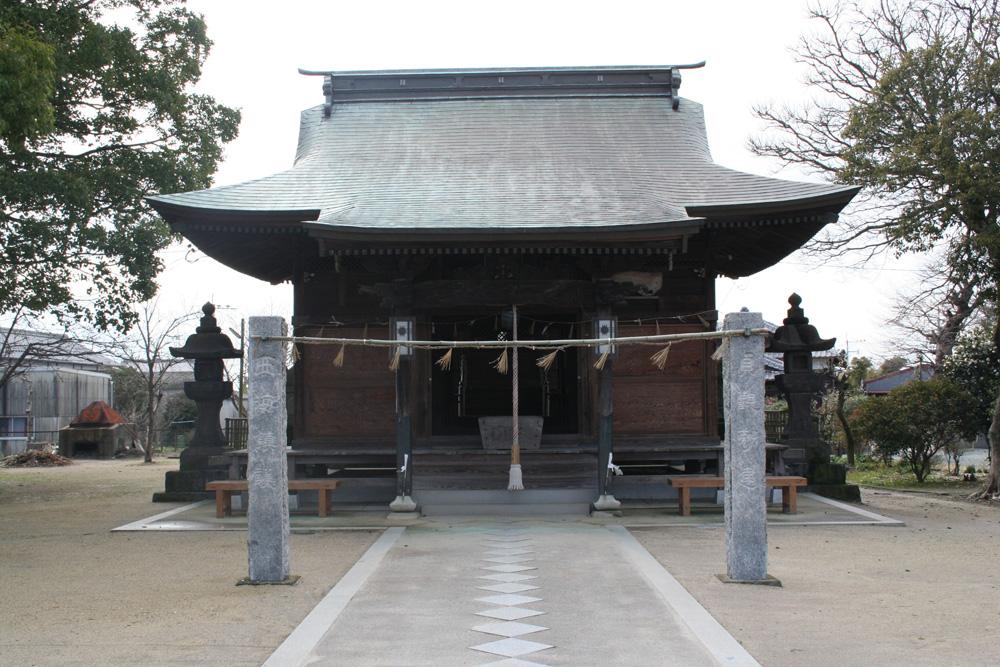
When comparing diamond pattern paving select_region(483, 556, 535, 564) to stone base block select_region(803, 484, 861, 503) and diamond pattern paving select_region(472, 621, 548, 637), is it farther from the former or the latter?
stone base block select_region(803, 484, 861, 503)

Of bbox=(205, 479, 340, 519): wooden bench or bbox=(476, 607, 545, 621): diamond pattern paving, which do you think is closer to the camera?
bbox=(476, 607, 545, 621): diamond pattern paving

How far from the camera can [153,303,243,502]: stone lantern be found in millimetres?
14250

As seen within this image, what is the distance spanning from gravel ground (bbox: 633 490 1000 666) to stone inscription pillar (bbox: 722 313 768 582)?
10.4 inches

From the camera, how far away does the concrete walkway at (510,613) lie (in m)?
5.30

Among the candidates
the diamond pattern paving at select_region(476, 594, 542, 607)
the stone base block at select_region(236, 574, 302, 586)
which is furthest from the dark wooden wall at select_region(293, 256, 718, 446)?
the diamond pattern paving at select_region(476, 594, 542, 607)

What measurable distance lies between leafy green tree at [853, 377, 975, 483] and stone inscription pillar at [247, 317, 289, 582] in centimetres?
1325

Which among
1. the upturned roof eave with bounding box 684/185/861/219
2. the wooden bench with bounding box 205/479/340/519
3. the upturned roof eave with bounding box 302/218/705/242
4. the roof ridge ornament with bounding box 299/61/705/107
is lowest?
the wooden bench with bounding box 205/479/340/519

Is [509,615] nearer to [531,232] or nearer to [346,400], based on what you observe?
[531,232]

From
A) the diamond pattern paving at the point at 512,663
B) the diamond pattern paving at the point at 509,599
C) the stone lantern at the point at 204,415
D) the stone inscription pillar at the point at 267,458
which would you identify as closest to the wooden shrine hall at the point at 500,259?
the stone lantern at the point at 204,415

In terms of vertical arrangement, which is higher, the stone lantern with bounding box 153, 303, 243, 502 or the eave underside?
the eave underside

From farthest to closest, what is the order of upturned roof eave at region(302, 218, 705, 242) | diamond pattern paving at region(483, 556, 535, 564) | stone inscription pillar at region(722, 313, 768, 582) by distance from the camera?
upturned roof eave at region(302, 218, 705, 242)
diamond pattern paving at region(483, 556, 535, 564)
stone inscription pillar at region(722, 313, 768, 582)

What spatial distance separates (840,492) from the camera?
13633 millimetres

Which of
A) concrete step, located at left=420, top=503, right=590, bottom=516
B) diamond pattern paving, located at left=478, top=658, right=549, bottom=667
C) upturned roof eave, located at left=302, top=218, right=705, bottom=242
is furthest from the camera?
concrete step, located at left=420, top=503, right=590, bottom=516

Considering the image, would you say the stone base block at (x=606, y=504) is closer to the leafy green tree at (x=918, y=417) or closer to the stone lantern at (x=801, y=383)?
the stone lantern at (x=801, y=383)
